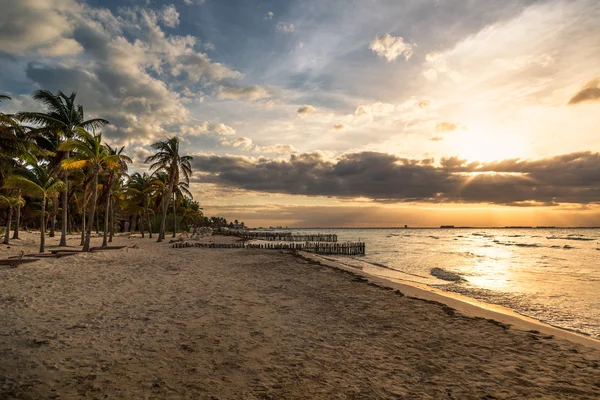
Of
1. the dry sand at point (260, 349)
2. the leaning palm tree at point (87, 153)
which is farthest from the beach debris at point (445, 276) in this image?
the leaning palm tree at point (87, 153)

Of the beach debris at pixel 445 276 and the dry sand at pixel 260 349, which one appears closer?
the dry sand at pixel 260 349

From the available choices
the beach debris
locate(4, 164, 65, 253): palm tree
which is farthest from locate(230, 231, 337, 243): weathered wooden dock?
locate(4, 164, 65, 253): palm tree

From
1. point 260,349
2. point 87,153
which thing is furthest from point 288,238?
point 260,349

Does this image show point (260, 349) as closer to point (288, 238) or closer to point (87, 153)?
point (87, 153)

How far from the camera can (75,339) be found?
6.42 meters

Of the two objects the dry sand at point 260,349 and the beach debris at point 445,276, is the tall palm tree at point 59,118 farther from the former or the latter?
the beach debris at point 445,276

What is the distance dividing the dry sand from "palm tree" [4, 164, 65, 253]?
13714 millimetres

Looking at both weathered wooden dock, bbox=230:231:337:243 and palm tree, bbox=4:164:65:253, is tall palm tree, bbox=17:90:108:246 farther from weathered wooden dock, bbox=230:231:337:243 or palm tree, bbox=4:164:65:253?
weathered wooden dock, bbox=230:231:337:243

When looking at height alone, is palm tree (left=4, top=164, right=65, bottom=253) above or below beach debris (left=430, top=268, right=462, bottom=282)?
above

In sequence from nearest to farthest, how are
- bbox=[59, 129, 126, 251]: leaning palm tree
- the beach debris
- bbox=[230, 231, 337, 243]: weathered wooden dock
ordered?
bbox=[59, 129, 126, 251]: leaning palm tree < the beach debris < bbox=[230, 231, 337, 243]: weathered wooden dock

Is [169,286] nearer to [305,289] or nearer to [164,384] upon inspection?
[305,289]

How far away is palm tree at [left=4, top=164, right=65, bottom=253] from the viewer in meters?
21.8

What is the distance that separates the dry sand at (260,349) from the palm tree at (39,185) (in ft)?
45.0

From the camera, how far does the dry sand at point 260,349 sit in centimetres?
485
